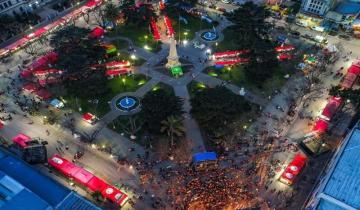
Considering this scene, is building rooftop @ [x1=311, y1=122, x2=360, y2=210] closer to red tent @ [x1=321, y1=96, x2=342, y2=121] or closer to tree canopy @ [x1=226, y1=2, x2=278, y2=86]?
red tent @ [x1=321, y1=96, x2=342, y2=121]

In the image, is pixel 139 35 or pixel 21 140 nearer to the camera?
pixel 21 140

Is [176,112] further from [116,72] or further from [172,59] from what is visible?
[116,72]

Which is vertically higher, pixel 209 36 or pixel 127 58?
pixel 209 36

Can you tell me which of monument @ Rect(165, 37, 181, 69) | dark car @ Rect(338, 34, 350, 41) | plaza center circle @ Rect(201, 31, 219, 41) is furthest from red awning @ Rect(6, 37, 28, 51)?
dark car @ Rect(338, 34, 350, 41)

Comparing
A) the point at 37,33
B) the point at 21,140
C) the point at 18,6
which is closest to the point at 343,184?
the point at 21,140

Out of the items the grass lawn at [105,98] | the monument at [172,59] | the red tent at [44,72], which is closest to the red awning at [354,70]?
the monument at [172,59]

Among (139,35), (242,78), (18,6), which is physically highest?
(18,6)

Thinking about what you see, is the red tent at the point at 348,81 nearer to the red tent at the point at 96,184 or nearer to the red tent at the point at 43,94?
the red tent at the point at 96,184
